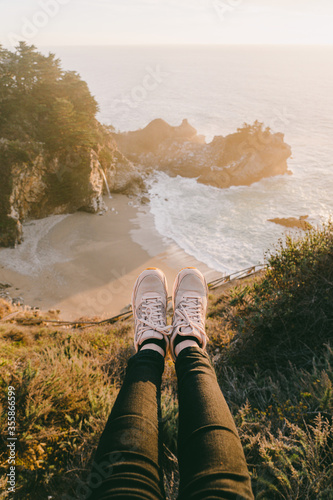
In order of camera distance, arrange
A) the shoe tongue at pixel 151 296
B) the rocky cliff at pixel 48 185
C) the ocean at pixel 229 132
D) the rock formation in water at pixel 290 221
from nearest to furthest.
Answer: the shoe tongue at pixel 151 296, the rocky cliff at pixel 48 185, the ocean at pixel 229 132, the rock formation in water at pixel 290 221

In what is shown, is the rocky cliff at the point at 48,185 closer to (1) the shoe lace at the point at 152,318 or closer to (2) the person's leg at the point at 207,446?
(1) the shoe lace at the point at 152,318

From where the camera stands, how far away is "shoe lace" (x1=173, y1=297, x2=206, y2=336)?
2870 mm

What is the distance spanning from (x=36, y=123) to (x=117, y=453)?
76.0 feet

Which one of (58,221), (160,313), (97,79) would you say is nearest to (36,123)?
(58,221)

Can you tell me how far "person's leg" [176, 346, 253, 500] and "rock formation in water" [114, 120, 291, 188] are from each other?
102 ft

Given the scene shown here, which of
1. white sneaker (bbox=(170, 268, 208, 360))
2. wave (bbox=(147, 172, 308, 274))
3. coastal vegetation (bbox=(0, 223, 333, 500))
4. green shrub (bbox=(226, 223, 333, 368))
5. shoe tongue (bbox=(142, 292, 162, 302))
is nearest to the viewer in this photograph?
coastal vegetation (bbox=(0, 223, 333, 500))

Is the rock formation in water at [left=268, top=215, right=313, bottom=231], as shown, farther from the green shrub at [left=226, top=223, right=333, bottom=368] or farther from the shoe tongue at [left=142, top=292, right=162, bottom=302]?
the shoe tongue at [left=142, top=292, right=162, bottom=302]

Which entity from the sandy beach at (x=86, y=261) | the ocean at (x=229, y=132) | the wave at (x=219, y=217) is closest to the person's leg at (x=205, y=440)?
the sandy beach at (x=86, y=261)

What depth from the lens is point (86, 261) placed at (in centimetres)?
1574

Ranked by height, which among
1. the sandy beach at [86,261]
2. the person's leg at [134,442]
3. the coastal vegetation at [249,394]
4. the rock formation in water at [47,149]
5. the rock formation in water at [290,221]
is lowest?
the sandy beach at [86,261]

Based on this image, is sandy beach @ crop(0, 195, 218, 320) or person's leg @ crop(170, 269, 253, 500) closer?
person's leg @ crop(170, 269, 253, 500)

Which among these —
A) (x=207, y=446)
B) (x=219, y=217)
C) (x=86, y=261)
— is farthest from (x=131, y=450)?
(x=219, y=217)

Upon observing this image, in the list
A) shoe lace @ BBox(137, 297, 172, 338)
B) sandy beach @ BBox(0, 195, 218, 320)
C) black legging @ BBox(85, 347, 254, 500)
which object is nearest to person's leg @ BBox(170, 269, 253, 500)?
black legging @ BBox(85, 347, 254, 500)

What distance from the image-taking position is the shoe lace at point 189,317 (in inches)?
113
